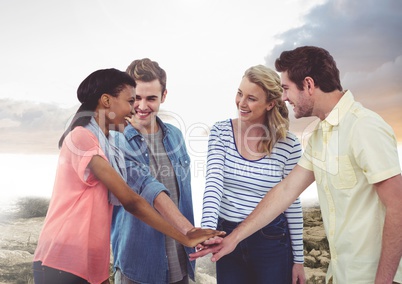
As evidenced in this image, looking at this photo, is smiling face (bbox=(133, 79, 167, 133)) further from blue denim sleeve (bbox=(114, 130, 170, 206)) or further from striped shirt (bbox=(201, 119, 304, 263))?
striped shirt (bbox=(201, 119, 304, 263))

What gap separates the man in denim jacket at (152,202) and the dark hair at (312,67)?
2.29 ft

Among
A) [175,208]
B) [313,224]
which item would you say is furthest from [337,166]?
[313,224]

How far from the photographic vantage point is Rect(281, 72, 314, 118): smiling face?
1.72m

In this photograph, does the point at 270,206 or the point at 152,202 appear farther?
the point at 152,202

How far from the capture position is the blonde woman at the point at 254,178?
1855 mm

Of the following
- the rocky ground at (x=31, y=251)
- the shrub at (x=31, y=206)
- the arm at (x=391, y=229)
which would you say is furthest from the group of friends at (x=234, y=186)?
the shrub at (x=31, y=206)

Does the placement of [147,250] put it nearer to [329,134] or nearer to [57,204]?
[57,204]

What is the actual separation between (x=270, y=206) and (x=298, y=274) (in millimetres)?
360

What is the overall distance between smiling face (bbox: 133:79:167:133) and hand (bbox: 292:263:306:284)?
934 mm

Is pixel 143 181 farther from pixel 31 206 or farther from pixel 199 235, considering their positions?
pixel 31 206

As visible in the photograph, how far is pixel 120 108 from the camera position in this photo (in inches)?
71.5

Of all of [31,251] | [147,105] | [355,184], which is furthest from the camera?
[31,251]

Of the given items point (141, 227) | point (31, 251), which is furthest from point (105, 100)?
point (31, 251)

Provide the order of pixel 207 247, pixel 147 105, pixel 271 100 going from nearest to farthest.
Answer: pixel 207 247, pixel 271 100, pixel 147 105
